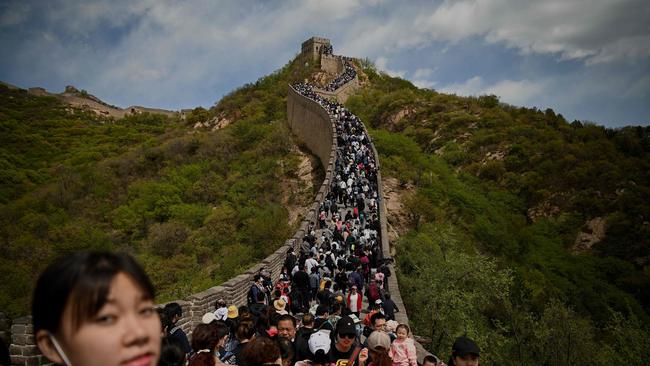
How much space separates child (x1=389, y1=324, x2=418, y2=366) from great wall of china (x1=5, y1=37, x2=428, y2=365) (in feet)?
4.76

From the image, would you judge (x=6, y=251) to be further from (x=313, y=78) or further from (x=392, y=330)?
(x=313, y=78)

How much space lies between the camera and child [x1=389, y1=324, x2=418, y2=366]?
455cm

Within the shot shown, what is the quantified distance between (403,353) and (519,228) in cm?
2735

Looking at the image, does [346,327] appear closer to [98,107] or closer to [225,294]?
[225,294]

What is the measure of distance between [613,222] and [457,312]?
20592 millimetres

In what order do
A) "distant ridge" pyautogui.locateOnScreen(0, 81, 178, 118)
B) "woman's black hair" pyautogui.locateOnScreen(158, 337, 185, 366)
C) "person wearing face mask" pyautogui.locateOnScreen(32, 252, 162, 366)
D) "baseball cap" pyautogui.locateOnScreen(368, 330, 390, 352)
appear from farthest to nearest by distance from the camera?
"distant ridge" pyautogui.locateOnScreen(0, 81, 178, 118), "baseball cap" pyautogui.locateOnScreen(368, 330, 390, 352), "woman's black hair" pyautogui.locateOnScreen(158, 337, 185, 366), "person wearing face mask" pyautogui.locateOnScreen(32, 252, 162, 366)

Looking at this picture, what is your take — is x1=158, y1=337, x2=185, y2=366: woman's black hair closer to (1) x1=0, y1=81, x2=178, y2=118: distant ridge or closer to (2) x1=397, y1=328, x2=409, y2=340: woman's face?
(2) x1=397, y1=328, x2=409, y2=340: woman's face

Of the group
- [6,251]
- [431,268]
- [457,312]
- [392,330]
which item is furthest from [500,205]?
[6,251]

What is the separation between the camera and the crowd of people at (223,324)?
1.33m

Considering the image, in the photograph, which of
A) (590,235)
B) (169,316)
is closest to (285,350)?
(169,316)

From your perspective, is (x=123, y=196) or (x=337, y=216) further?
(x=123, y=196)

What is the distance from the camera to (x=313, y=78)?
5816 centimetres

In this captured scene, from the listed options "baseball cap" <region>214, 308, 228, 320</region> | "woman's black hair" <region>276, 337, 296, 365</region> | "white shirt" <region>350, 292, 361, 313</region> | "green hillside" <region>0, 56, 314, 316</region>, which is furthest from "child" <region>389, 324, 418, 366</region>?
"green hillside" <region>0, 56, 314, 316</region>

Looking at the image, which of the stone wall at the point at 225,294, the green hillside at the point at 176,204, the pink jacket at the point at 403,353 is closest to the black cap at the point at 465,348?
the pink jacket at the point at 403,353
